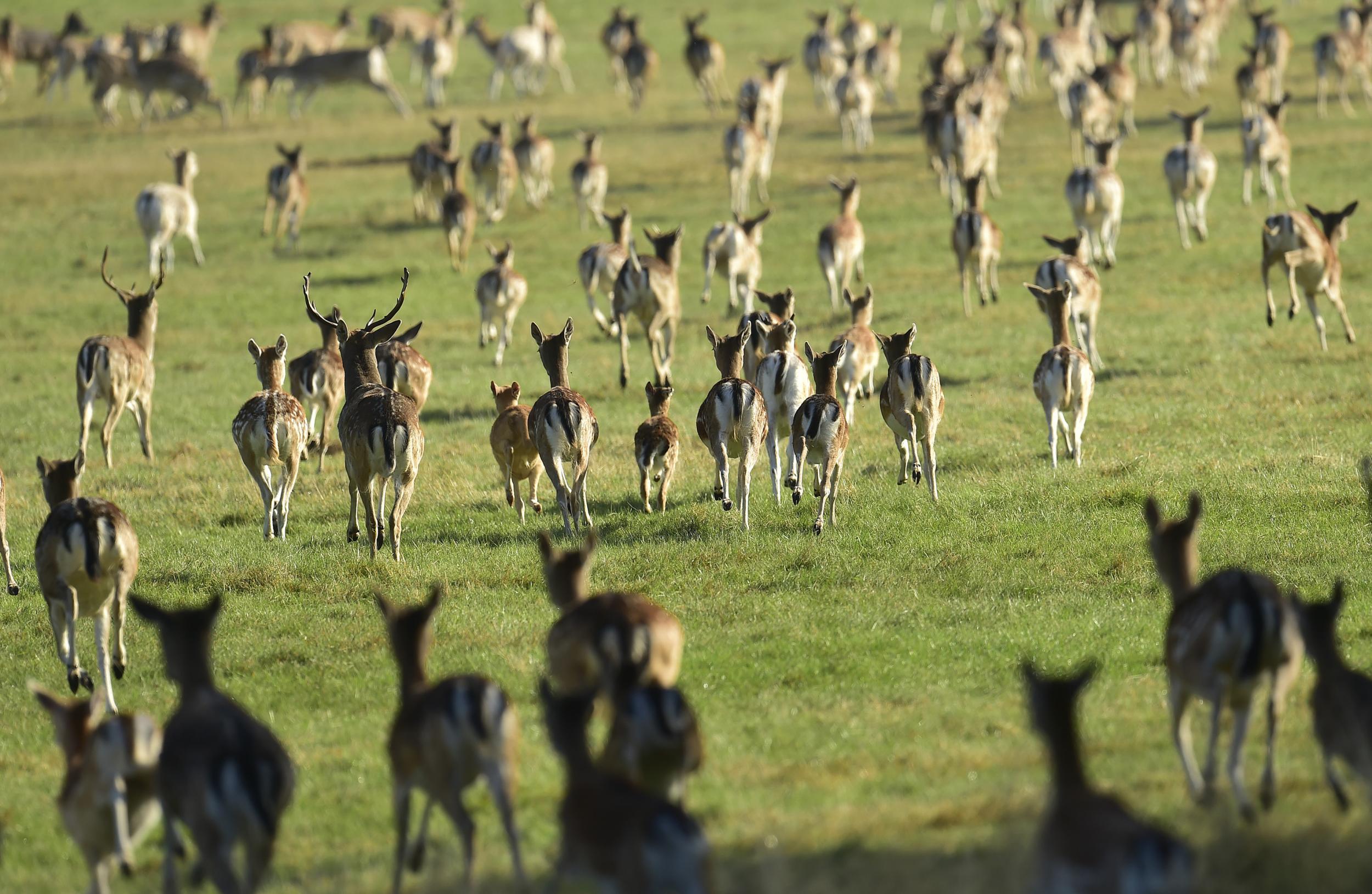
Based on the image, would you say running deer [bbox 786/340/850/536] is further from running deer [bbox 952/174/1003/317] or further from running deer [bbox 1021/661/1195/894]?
running deer [bbox 952/174/1003/317]

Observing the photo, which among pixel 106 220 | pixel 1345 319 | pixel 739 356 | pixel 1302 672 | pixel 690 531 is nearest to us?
pixel 1302 672

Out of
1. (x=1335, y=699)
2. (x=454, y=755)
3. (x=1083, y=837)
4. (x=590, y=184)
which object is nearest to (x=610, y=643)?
(x=454, y=755)

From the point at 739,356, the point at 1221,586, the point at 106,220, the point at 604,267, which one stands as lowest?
the point at 1221,586

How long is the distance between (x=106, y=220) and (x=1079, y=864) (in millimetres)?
27233

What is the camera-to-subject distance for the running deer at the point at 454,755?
238 inches

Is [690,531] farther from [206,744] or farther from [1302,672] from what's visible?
[206,744]

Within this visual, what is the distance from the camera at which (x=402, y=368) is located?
51.2 ft

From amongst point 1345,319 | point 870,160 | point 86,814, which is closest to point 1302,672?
point 86,814

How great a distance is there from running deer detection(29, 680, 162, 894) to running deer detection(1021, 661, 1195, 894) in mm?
3321

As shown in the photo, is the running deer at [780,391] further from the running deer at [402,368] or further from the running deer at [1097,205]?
the running deer at [1097,205]

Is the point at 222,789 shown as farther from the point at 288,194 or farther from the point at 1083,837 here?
the point at 288,194

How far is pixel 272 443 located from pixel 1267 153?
18.6 meters

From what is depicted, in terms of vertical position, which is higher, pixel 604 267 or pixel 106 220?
pixel 106 220

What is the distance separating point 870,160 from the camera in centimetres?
3127
